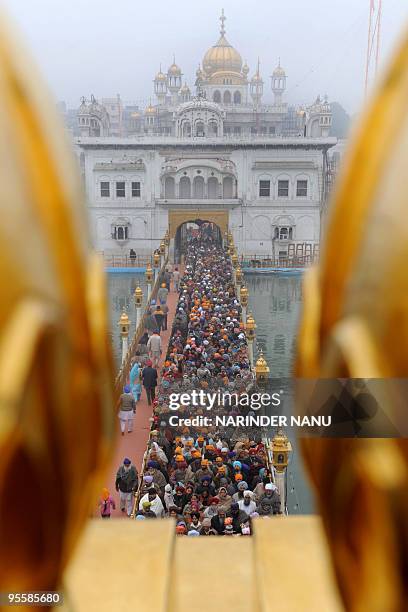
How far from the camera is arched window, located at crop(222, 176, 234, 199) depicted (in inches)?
1147

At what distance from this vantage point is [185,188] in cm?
2912

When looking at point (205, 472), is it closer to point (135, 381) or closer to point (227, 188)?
point (135, 381)

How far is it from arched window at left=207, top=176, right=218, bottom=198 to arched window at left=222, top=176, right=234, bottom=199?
1.16 feet

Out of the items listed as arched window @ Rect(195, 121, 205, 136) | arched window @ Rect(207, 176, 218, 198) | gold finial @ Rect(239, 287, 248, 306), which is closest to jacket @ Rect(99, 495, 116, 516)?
gold finial @ Rect(239, 287, 248, 306)

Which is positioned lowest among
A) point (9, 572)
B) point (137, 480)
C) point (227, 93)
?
point (137, 480)

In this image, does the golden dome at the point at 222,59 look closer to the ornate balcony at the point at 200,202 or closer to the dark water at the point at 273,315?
the ornate balcony at the point at 200,202

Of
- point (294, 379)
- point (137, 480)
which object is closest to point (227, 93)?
point (137, 480)

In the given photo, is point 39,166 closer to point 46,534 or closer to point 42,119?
point 42,119

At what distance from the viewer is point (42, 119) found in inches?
58.2

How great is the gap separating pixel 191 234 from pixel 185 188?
7263 mm

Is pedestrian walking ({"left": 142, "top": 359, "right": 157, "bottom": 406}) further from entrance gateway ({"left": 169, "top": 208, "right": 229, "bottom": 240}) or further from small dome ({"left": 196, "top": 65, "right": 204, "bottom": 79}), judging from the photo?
small dome ({"left": 196, "top": 65, "right": 204, "bottom": 79})

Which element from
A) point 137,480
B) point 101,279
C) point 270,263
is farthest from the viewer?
point 270,263

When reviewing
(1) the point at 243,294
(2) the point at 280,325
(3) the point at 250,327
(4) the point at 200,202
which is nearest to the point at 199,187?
(4) the point at 200,202

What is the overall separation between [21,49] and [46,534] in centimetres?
108
